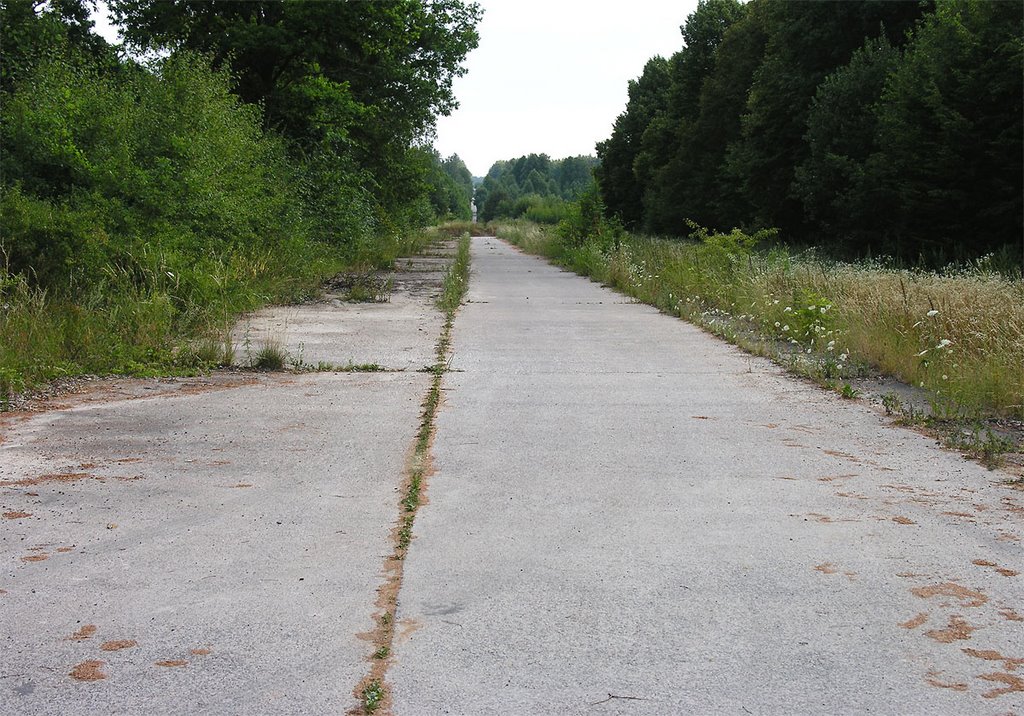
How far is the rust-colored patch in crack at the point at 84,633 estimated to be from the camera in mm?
3396

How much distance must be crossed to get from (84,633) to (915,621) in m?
3.00

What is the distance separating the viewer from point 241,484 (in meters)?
5.45

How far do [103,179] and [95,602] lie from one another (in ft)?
30.8

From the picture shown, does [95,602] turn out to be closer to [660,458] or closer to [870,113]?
[660,458]

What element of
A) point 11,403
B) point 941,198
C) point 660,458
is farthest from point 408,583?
point 941,198

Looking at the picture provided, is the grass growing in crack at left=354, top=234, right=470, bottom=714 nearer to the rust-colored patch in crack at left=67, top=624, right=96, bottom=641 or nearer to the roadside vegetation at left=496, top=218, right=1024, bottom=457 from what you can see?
the rust-colored patch in crack at left=67, top=624, right=96, bottom=641

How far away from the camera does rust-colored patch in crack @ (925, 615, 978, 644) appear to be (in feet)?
11.3

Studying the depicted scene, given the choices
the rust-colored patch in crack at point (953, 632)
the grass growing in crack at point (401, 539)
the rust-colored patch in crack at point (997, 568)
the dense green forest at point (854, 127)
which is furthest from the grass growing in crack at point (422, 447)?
the dense green forest at point (854, 127)

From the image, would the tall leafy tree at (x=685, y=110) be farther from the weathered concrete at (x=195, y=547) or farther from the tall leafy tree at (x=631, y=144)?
the weathered concrete at (x=195, y=547)

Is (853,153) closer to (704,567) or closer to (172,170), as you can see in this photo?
(172,170)

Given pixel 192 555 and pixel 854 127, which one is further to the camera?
pixel 854 127

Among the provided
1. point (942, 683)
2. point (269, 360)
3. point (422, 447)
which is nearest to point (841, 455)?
point (422, 447)

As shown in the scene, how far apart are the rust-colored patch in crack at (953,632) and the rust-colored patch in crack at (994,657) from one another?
0.09 meters

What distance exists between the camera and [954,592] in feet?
12.8
